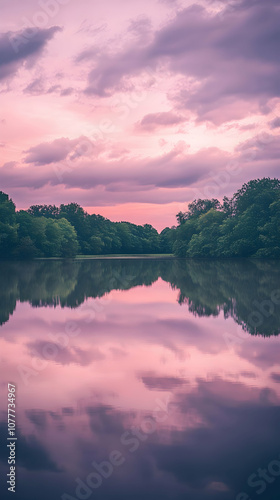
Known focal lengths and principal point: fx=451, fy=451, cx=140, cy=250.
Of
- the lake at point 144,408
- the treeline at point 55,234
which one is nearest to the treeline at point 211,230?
the treeline at point 55,234

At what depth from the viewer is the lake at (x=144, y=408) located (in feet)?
16.8

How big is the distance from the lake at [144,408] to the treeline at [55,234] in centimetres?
8423

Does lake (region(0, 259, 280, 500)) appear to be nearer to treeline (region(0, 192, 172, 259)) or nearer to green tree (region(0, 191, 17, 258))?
green tree (region(0, 191, 17, 258))

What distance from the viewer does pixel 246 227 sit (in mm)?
85312

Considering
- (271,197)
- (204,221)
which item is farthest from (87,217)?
(271,197)

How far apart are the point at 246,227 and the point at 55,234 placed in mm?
57597

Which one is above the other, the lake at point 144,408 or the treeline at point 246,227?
the treeline at point 246,227

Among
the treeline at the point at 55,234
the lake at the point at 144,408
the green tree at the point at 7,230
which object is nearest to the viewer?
the lake at the point at 144,408

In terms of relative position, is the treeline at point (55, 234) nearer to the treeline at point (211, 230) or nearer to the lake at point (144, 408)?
the treeline at point (211, 230)

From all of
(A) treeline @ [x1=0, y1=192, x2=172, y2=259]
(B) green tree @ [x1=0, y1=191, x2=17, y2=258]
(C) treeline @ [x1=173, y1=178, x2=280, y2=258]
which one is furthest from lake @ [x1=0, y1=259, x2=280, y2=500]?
(A) treeline @ [x1=0, y1=192, x2=172, y2=259]

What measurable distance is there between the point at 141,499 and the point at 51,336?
862 cm

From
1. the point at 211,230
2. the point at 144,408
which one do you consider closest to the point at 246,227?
the point at 211,230

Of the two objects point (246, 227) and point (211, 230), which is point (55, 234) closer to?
point (211, 230)

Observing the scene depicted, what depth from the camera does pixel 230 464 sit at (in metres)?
5.41
